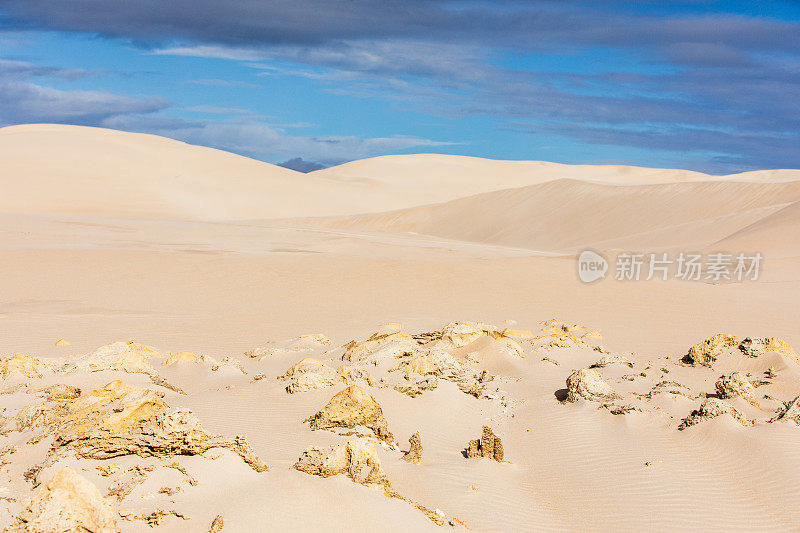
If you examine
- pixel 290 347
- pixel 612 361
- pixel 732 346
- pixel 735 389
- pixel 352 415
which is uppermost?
pixel 732 346

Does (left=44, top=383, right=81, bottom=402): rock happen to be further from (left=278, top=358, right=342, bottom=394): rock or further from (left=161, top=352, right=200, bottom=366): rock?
(left=161, top=352, right=200, bottom=366): rock

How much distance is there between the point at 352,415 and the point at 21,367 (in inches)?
132

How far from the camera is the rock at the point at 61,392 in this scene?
5215 mm

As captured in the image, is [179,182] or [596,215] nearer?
[596,215]

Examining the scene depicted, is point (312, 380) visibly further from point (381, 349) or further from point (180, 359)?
point (180, 359)

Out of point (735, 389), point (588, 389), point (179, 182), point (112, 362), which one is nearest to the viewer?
point (588, 389)

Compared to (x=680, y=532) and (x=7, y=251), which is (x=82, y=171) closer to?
(x=7, y=251)

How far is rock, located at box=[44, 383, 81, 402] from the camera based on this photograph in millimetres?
5215

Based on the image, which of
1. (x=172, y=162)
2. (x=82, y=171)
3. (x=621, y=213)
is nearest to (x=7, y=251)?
(x=621, y=213)

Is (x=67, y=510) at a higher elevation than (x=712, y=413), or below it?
below

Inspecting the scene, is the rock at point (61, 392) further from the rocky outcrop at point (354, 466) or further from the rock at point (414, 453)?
the rock at point (414, 453)

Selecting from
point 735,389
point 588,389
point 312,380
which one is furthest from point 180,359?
point 735,389

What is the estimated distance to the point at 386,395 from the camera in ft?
19.2

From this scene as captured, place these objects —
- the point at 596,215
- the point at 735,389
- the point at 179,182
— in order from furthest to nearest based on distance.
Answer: the point at 179,182 < the point at 596,215 < the point at 735,389
